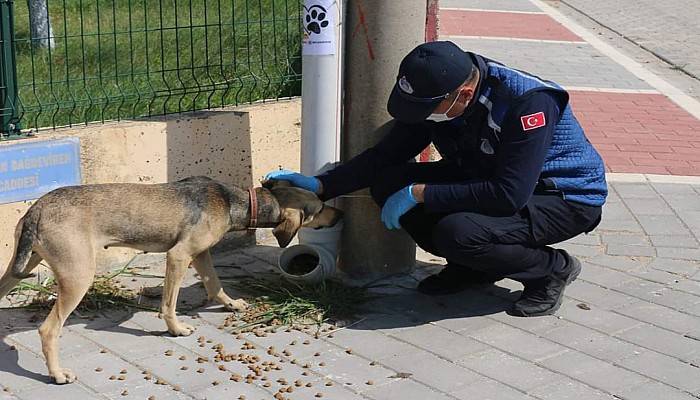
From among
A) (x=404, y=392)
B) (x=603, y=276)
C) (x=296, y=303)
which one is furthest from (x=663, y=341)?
(x=296, y=303)

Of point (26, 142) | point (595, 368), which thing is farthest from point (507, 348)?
point (26, 142)

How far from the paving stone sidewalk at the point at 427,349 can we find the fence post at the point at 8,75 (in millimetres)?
1033

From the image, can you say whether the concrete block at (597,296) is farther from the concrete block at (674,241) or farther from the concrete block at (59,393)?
the concrete block at (59,393)

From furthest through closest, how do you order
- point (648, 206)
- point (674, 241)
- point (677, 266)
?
1. point (648, 206)
2. point (674, 241)
3. point (677, 266)

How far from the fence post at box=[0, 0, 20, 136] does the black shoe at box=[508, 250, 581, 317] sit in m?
2.90

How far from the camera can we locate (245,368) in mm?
4680

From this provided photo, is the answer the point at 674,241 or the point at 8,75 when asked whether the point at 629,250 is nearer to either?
the point at 674,241

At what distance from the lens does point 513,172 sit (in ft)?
16.2

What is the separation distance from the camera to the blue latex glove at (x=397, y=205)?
16.9 feet

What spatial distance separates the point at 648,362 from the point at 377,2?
7.62ft

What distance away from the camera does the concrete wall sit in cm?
568

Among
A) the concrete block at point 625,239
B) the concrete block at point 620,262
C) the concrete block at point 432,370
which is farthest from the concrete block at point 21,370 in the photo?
the concrete block at point 625,239

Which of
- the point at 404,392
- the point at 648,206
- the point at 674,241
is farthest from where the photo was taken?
the point at 648,206

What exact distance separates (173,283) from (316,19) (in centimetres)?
164
